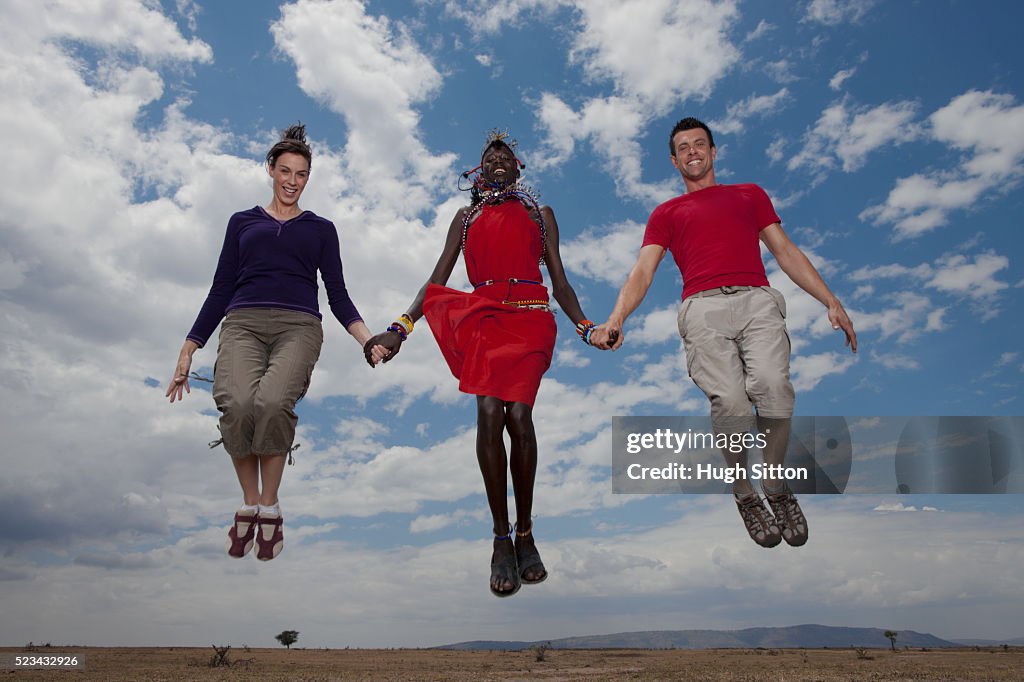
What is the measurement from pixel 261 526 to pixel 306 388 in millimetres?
1503

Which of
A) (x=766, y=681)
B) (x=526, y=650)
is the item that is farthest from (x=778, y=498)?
(x=526, y=650)

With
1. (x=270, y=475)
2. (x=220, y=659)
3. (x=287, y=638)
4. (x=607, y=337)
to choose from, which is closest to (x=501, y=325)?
(x=607, y=337)

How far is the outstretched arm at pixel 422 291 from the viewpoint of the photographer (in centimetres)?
873

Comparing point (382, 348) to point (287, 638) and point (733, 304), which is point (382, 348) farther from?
point (287, 638)

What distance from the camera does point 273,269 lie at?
9.04 metres

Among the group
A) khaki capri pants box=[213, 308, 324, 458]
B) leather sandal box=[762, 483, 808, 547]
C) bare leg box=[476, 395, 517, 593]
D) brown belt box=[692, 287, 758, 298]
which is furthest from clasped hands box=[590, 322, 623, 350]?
khaki capri pants box=[213, 308, 324, 458]

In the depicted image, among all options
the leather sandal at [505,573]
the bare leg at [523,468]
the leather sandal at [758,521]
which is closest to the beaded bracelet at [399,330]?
the bare leg at [523,468]

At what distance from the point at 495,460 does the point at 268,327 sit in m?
2.89

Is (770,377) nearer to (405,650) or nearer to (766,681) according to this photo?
Answer: (766,681)

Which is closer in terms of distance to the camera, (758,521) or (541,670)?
(758,521)

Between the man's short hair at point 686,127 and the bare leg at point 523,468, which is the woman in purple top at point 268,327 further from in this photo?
the man's short hair at point 686,127

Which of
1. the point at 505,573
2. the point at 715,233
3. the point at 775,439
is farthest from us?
the point at 715,233

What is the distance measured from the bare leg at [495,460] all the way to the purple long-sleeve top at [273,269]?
2.09 m

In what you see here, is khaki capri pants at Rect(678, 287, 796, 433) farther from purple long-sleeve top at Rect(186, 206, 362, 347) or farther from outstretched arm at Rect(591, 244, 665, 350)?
purple long-sleeve top at Rect(186, 206, 362, 347)
